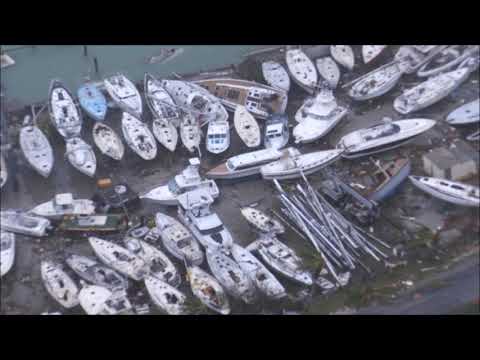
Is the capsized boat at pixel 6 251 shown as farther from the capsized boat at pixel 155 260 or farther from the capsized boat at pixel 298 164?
the capsized boat at pixel 298 164

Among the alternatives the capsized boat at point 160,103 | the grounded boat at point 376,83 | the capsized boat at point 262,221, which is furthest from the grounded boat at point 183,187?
the grounded boat at point 376,83

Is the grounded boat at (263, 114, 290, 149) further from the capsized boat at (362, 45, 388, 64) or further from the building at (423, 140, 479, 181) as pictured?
the capsized boat at (362, 45, 388, 64)

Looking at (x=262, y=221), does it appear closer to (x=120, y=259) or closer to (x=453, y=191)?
(x=120, y=259)

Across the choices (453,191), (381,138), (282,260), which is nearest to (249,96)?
(381,138)

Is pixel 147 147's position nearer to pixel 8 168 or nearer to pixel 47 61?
pixel 8 168

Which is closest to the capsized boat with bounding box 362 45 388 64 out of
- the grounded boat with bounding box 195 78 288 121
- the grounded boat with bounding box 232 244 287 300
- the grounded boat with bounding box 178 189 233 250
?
the grounded boat with bounding box 195 78 288 121

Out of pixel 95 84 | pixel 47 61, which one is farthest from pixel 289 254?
pixel 47 61

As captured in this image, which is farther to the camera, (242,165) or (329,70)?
(329,70)
